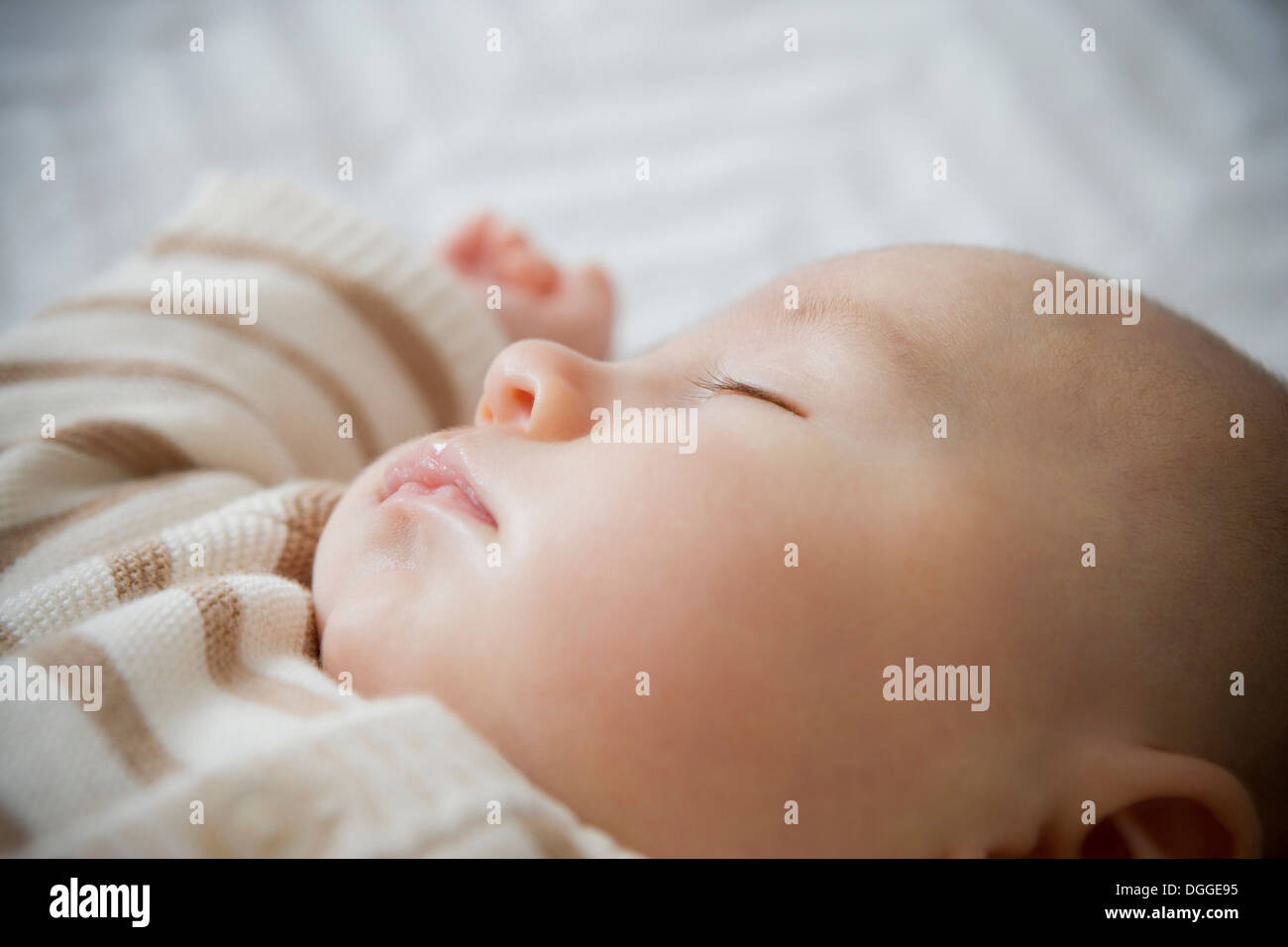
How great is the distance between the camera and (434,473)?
79 centimetres

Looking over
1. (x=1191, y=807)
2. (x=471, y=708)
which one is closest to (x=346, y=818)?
(x=471, y=708)

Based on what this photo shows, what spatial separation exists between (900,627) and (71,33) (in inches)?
64.1

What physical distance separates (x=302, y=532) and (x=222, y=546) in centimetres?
7

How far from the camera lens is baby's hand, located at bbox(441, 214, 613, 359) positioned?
131 centimetres

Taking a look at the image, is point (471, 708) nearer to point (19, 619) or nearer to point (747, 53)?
point (19, 619)

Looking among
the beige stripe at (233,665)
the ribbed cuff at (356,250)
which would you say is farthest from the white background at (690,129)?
the beige stripe at (233,665)

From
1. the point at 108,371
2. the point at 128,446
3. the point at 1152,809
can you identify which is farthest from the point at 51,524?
the point at 1152,809

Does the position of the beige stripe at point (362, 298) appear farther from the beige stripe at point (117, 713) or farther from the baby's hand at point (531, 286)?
the beige stripe at point (117, 713)

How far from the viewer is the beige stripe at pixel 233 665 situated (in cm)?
67

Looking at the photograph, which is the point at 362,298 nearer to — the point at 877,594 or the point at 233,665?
the point at 233,665

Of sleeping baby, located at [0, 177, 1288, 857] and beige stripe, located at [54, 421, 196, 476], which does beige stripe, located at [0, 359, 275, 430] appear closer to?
beige stripe, located at [54, 421, 196, 476]

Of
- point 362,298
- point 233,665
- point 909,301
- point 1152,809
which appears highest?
point 362,298

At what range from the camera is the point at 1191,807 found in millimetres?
685

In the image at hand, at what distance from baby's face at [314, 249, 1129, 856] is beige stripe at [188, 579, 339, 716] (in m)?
0.05
